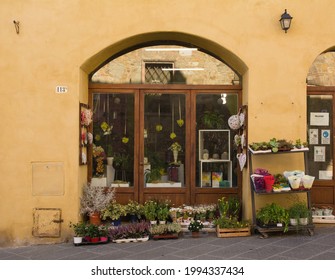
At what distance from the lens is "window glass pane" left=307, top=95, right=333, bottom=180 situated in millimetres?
9648

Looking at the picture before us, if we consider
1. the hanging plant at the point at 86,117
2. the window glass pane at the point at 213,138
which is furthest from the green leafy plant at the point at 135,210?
the hanging plant at the point at 86,117

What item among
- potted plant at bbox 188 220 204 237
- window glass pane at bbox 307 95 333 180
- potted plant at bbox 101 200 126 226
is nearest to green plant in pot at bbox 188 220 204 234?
potted plant at bbox 188 220 204 237

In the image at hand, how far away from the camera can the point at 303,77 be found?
8820 millimetres

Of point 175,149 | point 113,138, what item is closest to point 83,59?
point 113,138

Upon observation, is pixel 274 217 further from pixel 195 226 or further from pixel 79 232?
pixel 79 232

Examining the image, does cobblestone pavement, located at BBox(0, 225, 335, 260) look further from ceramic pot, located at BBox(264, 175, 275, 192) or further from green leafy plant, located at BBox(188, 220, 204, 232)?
ceramic pot, located at BBox(264, 175, 275, 192)

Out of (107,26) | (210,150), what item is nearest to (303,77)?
(210,150)

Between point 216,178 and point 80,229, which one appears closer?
point 80,229

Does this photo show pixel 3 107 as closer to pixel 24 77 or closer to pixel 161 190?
pixel 24 77

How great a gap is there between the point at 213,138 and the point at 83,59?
9.81ft

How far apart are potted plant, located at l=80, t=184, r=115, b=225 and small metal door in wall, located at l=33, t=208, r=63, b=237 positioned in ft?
1.53

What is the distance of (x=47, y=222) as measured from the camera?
858 cm

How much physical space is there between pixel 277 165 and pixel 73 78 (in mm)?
4046

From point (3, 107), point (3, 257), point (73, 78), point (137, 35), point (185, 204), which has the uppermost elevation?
point (137, 35)
